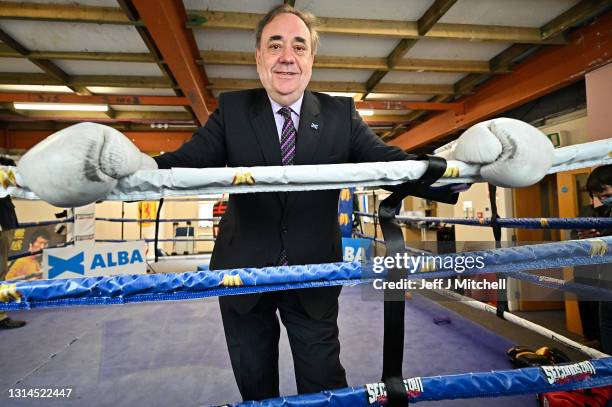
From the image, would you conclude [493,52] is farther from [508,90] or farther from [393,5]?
[393,5]

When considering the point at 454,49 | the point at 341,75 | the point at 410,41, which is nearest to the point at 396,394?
the point at 410,41

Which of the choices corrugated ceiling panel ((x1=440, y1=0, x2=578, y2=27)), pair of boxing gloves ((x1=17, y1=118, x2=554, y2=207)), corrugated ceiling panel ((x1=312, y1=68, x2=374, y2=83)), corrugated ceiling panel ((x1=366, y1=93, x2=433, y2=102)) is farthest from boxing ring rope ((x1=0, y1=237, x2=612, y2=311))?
corrugated ceiling panel ((x1=366, y1=93, x2=433, y2=102))

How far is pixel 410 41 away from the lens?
3580mm

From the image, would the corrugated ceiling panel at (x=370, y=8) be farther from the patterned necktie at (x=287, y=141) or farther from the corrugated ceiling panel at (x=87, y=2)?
the patterned necktie at (x=287, y=141)

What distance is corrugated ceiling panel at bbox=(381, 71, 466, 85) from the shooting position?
4.65 metres

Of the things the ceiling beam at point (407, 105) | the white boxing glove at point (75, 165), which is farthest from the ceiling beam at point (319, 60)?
the white boxing glove at point (75, 165)

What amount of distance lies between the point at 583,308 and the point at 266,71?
11.6 ft

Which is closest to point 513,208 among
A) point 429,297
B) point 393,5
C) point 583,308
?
point 583,308

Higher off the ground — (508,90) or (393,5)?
(393,5)

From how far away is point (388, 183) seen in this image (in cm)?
70

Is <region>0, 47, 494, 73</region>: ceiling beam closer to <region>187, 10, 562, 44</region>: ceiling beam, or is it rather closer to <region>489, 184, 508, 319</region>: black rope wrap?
<region>187, 10, 562, 44</region>: ceiling beam

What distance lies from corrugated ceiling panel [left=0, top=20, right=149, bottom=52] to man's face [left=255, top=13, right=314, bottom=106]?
9.95ft

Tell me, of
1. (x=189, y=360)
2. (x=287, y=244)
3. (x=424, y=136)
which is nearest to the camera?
(x=287, y=244)

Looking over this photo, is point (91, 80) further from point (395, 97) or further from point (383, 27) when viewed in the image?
point (395, 97)
